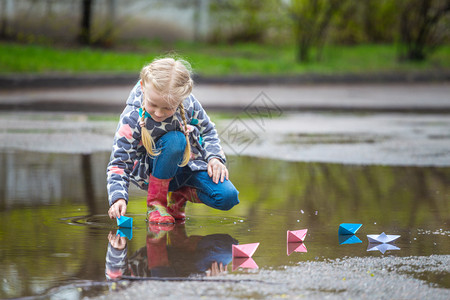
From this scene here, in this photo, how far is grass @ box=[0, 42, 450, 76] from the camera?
15312 mm

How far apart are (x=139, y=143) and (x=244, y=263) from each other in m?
1.10

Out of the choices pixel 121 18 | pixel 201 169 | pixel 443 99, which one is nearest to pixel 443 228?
pixel 201 169

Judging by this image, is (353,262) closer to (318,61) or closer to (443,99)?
(443,99)

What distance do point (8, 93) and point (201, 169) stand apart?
9.22 m

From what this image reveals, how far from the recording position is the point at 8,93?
12.9 m

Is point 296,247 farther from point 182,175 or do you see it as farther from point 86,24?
point 86,24

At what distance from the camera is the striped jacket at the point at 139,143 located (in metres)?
4.17

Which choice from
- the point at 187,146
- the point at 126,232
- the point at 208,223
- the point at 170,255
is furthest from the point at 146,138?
the point at 170,255

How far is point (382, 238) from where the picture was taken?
4.02 meters

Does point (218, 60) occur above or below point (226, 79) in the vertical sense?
above

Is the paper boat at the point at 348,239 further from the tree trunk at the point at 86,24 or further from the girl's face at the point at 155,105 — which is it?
the tree trunk at the point at 86,24

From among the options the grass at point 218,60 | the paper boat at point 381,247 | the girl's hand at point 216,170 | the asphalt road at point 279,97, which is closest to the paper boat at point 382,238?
the paper boat at point 381,247

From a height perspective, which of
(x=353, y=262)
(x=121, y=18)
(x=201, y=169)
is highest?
(x=121, y=18)

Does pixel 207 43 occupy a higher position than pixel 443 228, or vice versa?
pixel 207 43
